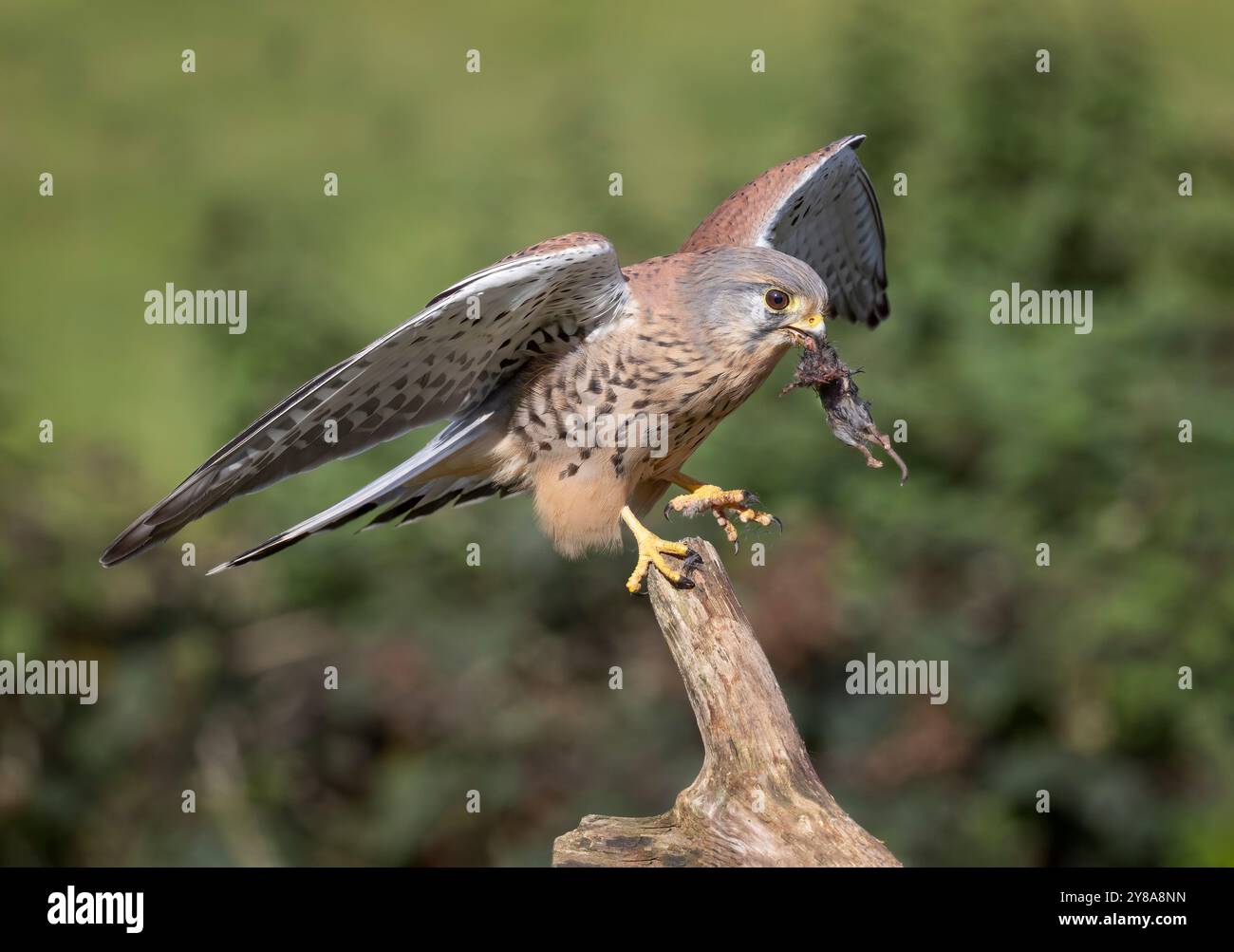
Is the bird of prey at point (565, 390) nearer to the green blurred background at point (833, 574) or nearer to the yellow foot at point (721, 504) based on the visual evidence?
the yellow foot at point (721, 504)

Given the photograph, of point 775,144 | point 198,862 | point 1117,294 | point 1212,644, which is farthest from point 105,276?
point 1212,644

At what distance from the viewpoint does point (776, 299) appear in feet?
12.3

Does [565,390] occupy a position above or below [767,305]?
below

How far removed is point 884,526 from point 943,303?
A: 0.91 meters

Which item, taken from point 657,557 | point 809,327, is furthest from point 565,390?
point 809,327

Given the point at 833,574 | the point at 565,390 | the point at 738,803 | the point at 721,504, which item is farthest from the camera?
the point at 833,574

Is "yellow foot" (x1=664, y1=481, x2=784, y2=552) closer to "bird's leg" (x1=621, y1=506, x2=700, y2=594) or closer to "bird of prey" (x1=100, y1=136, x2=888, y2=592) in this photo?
"bird of prey" (x1=100, y1=136, x2=888, y2=592)

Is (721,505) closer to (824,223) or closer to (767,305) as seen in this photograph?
(767,305)

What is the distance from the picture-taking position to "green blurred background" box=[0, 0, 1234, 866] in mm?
4719

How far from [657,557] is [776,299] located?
2.18 feet

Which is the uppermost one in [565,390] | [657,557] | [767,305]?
[767,305]

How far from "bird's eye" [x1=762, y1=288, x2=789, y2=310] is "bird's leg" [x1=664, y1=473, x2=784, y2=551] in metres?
0.55

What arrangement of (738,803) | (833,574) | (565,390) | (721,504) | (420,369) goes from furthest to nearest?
1. (833,574)
2. (721,504)
3. (565,390)
4. (420,369)
5. (738,803)

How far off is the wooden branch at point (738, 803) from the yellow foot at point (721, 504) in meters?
0.60
